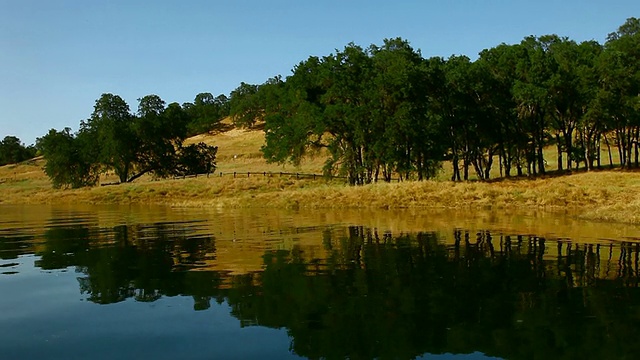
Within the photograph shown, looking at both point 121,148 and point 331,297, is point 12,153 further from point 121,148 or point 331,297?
point 331,297

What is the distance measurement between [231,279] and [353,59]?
170 ft

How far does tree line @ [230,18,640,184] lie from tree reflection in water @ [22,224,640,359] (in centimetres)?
3603

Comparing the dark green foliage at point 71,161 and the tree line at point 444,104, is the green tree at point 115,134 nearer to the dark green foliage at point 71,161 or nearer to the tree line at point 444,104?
the dark green foliage at point 71,161

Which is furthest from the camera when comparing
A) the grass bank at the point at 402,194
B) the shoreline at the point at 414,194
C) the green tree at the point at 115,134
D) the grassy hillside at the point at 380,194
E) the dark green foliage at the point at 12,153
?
the dark green foliage at the point at 12,153

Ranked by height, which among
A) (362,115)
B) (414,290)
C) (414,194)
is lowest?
(414,290)

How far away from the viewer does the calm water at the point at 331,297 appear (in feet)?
38.4

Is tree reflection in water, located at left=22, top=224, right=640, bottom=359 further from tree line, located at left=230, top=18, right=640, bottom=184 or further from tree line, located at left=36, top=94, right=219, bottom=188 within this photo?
tree line, located at left=36, top=94, right=219, bottom=188

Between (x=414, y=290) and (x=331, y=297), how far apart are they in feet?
7.89

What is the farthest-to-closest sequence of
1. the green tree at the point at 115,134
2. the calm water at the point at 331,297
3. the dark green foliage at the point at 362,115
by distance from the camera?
1. the green tree at the point at 115,134
2. the dark green foliage at the point at 362,115
3. the calm water at the point at 331,297

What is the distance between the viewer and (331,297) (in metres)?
15.6

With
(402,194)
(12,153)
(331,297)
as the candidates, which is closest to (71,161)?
(402,194)

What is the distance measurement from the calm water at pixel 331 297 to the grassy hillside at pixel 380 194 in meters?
14.8

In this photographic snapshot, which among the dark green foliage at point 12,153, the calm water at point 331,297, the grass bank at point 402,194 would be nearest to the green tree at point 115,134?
the grass bank at point 402,194

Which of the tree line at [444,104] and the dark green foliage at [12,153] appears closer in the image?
the tree line at [444,104]
